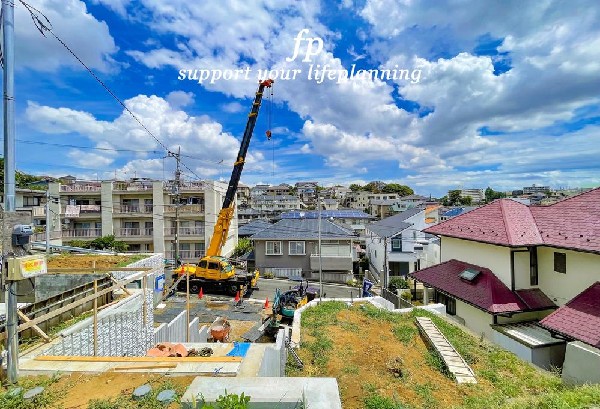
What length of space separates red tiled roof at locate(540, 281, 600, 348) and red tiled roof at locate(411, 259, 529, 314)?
1.80m

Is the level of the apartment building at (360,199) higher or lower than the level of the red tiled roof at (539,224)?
higher

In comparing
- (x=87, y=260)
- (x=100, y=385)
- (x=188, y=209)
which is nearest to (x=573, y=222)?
(x=100, y=385)

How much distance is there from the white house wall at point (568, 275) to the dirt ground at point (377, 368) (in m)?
6.49

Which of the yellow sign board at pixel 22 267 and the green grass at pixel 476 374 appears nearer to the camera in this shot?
the yellow sign board at pixel 22 267

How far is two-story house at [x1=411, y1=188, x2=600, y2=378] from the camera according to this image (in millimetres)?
11461

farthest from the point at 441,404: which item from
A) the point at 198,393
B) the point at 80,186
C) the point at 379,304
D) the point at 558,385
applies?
the point at 80,186

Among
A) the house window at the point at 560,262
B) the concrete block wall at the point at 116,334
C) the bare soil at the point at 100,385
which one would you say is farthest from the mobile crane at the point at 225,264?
the house window at the point at 560,262

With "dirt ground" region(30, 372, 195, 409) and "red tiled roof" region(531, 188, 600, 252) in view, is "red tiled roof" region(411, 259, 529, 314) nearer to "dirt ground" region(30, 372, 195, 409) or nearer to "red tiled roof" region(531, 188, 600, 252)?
"red tiled roof" region(531, 188, 600, 252)

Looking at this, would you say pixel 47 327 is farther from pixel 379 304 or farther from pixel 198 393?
pixel 379 304

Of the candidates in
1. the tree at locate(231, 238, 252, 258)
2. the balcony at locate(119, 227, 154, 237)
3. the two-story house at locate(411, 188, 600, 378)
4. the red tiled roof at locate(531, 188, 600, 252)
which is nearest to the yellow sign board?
Result: the two-story house at locate(411, 188, 600, 378)

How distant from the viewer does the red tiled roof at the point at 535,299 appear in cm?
1273

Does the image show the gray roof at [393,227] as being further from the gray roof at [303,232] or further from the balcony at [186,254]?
the balcony at [186,254]

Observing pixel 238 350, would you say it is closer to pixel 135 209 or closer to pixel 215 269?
pixel 215 269

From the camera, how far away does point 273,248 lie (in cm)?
2897
